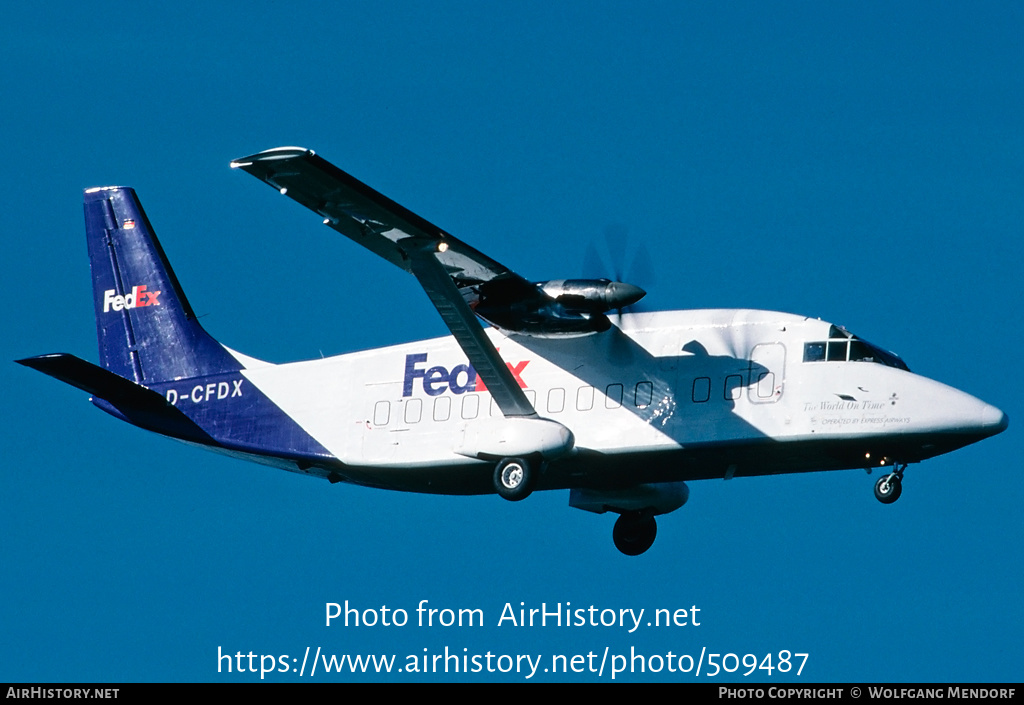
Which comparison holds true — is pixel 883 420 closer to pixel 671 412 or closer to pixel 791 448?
pixel 791 448

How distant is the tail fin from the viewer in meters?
28.1

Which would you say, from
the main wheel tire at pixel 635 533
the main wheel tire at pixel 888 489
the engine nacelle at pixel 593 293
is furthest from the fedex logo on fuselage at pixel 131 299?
the main wheel tire at pixel 888 489

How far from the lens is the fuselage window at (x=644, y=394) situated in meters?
23.8

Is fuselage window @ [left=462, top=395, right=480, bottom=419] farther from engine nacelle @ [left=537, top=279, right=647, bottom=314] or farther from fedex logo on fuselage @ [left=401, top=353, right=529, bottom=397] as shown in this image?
engine nacelle @ [left=537, top=279, right=647, bottom=314]

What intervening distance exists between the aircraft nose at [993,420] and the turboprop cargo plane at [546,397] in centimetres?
2

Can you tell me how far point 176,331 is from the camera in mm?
28328

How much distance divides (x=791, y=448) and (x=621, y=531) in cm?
448

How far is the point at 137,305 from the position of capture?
2872cm

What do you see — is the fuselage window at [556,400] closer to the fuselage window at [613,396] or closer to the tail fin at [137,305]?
the fuselage window at [613,396]

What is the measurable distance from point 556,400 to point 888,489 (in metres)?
4.71

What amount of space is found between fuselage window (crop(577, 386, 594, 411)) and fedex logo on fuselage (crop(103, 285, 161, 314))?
8118 mm

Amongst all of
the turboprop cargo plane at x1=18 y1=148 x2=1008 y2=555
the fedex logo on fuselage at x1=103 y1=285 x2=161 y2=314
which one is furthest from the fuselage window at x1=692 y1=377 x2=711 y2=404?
the fedex logo on fuselage at x1=103 y1=285 x2=161 y2=314
